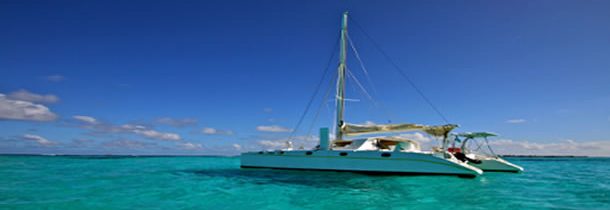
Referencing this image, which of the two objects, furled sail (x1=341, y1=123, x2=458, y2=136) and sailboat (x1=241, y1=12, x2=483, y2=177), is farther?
furled sail (x1=341, y1=123, x2=458, y2=136)

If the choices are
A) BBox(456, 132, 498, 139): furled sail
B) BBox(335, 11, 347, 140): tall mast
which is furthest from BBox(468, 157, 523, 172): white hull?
BBox(335, 11, 347, 140): tall mast

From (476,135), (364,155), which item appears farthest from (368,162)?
(476,135)

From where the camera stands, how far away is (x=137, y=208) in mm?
8117

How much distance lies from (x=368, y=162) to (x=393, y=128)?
3602 millimetres

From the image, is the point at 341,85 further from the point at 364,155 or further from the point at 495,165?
the point at 495,165

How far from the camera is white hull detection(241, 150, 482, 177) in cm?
1631

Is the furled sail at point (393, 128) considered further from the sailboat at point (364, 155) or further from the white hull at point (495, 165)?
the white hull at point (495, 165)

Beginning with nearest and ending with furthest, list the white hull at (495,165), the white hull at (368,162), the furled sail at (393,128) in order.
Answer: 1. the white hull at (368,162)
2. the furled sail at (393,128)
3. the white hull at (495,165)

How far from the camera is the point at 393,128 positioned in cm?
2023

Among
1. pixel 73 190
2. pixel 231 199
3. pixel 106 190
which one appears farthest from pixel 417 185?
pixel 73 190

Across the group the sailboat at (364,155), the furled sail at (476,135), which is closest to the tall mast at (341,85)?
the sailboat at (364,155)

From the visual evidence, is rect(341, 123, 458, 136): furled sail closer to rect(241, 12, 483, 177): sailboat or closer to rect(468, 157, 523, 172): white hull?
rect(241, 12, 483, 177): sailboat

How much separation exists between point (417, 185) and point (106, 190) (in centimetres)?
1155

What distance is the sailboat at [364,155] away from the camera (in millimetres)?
16578
